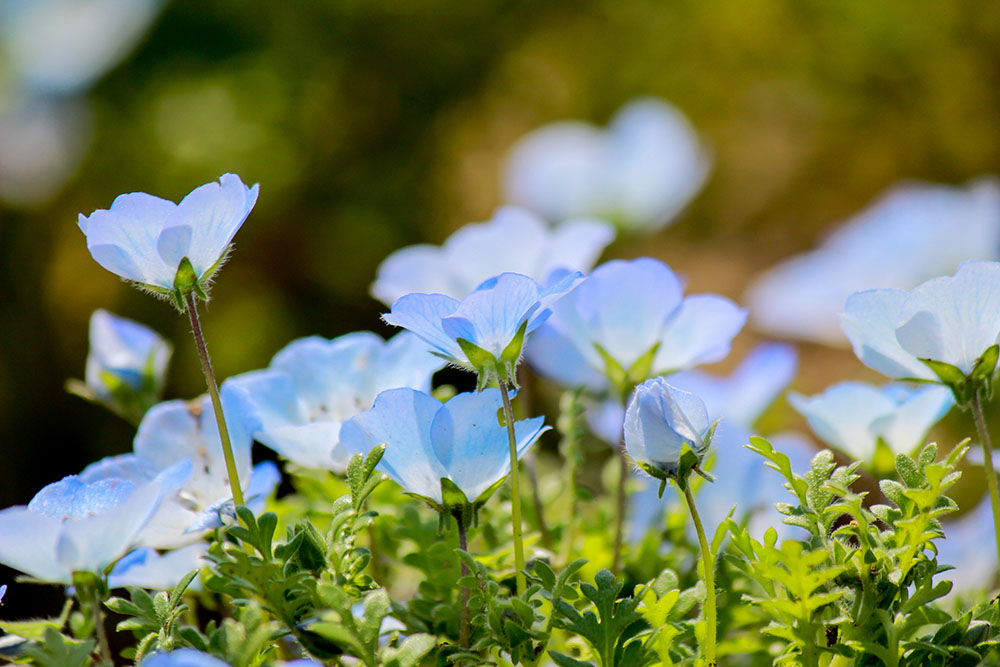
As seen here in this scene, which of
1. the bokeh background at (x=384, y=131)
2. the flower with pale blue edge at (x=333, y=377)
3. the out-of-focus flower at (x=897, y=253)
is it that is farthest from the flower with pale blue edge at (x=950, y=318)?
the bokeh background at (x=384, y=131)

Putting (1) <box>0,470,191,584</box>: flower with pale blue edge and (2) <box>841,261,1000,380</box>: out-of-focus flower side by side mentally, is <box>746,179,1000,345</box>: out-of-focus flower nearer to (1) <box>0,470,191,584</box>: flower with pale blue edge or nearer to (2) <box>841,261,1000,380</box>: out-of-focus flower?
(2) <box>841,261,1000,380</box>: out-of-focus flower

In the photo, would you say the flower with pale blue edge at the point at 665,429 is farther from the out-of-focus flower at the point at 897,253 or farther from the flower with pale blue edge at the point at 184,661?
the out-of-focus flower at the point at 897,253

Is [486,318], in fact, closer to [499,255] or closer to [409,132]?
[499,255]

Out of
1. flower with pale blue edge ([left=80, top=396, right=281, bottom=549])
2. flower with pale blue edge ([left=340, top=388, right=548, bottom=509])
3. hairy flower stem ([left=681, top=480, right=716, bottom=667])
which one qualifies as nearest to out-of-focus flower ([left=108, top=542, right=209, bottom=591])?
flower with pale blue edge ([left=80, top=396, right=281, bottom=549])

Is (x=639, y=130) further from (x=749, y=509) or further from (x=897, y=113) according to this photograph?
(x=749, y=509)

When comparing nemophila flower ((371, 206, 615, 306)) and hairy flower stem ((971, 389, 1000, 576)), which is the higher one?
nemophila flower ((371, 206, 615, 306))

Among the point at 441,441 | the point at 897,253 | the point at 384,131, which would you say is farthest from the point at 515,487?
the point at 384,131
